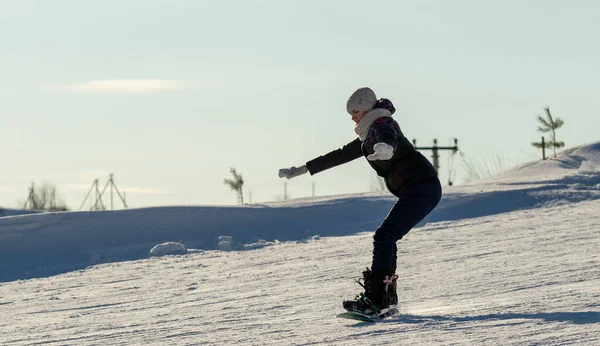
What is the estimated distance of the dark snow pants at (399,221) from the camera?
6523 millimetres

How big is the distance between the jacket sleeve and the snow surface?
971mm

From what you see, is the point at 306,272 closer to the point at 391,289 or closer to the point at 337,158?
the point at 337,158

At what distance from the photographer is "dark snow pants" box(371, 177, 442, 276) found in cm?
652

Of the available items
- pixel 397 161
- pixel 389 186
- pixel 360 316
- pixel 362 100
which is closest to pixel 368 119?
pixel 362 100

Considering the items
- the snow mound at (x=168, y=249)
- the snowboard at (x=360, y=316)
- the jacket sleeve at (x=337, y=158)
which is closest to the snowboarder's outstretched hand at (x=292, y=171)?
the jacket sleeve at (x=337, y=158)

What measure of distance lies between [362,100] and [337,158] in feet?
2.03

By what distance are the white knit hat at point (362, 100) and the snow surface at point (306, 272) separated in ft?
4.37

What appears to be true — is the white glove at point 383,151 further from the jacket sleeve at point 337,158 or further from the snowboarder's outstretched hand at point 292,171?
the snowboarder's outstretched hand at point 292,171

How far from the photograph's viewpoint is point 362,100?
6621 millimetres

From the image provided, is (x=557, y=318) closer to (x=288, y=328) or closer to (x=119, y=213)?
(x=288, y=328)

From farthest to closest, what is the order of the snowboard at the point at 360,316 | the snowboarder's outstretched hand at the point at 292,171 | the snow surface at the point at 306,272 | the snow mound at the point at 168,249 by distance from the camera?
1. the snow mound at the point at 168,249
2. the snowboarder's outstretched hand at the point at 292,171
3. the snowboard at the point at 360,316
4. the snow surface at the point at 306,272

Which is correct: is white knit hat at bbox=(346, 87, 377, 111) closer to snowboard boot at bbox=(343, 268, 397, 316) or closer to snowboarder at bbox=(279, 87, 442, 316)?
snowboarder at bbox=(279, 87, 442, 316)

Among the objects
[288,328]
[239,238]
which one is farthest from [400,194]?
[239,238]

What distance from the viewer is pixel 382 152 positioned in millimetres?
6070
